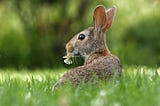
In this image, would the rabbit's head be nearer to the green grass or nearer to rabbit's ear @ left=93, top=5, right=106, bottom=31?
rabbit's ear @ left=93, top=5, right=106, bottom=31

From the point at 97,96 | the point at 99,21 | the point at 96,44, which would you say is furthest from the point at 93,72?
the point at 99,21

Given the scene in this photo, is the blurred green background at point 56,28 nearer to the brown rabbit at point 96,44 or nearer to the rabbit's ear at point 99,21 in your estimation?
the brown rabbit at point 96,44

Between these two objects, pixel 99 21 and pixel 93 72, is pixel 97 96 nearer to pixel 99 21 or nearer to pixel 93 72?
pixel 93 72

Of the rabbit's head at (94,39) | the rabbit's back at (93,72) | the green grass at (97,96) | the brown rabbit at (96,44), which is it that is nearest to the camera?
the green grass at (97,96)

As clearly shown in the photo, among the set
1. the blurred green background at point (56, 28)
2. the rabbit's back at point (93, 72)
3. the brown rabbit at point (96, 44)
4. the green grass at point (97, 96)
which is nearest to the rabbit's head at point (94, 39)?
the brown rabbit at point (96, 44)

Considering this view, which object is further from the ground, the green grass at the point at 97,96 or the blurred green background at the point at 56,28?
the blurred green background at the point at 56,28

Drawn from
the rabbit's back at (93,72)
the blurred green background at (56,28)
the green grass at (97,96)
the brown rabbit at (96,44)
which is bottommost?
the green grass at (97,96)

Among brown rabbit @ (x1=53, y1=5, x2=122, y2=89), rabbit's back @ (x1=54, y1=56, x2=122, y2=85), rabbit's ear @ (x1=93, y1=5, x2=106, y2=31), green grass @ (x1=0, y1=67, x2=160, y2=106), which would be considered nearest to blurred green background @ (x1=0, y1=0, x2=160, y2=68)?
brown rabbit @ (x1=53, y1=5, x2=122, y2=89)
